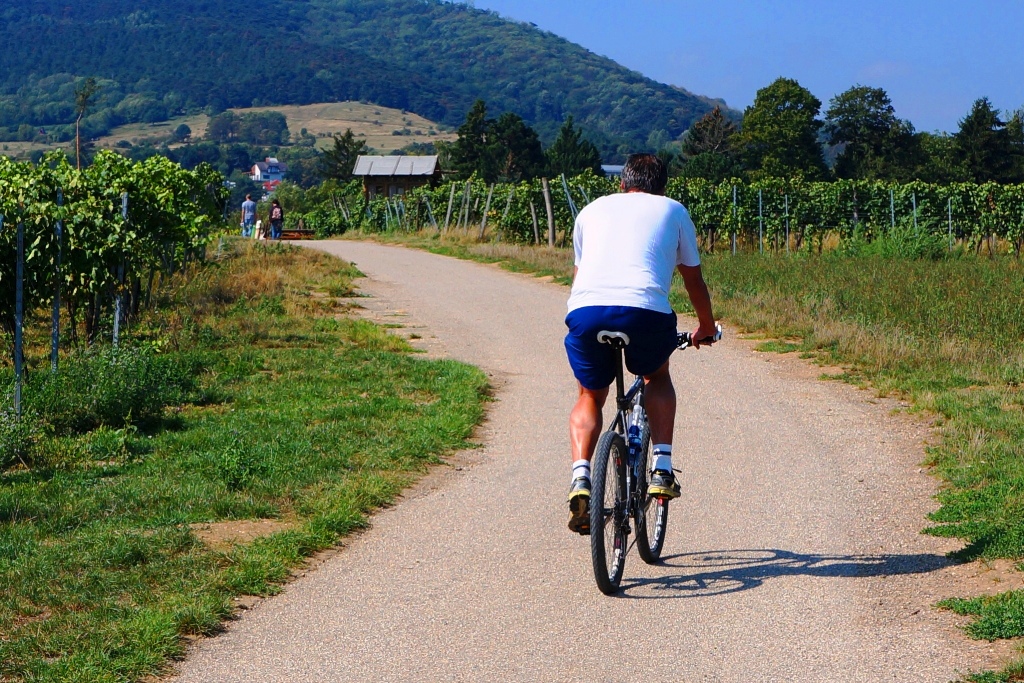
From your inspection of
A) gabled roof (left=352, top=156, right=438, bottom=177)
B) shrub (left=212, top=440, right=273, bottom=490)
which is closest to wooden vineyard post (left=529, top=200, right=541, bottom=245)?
shrub (left=212, top=440, right=273, bottom=490)

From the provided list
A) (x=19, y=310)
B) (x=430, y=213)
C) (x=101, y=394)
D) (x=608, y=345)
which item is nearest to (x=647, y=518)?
(x=608, y=345)

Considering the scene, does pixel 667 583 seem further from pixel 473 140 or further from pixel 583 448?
pixel 473 140

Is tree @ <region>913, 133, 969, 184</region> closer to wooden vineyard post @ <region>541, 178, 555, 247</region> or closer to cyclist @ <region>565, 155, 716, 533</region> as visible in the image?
wooden vineyard post @ <region>541, 178, 555, 247</region>

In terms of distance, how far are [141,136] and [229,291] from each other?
182 metres

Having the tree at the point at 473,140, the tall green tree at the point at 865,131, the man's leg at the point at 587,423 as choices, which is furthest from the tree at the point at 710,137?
the man's leg at the point at 587,423

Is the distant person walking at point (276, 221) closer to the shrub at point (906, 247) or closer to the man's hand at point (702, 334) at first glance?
the shrub at point (906, 247)

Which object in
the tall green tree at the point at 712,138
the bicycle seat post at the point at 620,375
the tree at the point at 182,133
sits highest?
the tree at the point at 182,133

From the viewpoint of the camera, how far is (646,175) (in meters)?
5.14

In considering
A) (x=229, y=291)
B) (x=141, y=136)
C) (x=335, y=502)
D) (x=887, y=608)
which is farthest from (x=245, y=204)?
(x=141, y=136)

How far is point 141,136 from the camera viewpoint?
186250 mm

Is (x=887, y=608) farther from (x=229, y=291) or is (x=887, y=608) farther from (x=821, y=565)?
(x=229, y=291)

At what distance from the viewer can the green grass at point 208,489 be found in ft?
15.0

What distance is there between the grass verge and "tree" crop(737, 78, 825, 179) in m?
62.1

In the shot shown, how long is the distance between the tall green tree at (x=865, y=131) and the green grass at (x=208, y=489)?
68496mm
